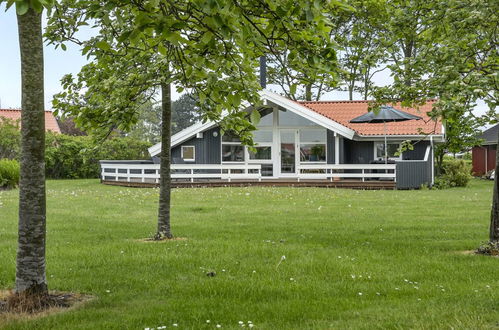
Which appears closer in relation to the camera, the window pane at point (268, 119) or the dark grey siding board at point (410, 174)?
the dark grey siding board at point (410, 174)

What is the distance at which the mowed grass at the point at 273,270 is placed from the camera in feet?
17.0

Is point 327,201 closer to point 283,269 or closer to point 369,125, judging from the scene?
point 283,269

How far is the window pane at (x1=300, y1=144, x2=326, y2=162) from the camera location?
2819 centimetres

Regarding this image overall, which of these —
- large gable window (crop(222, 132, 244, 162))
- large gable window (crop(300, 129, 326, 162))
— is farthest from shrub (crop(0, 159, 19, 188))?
large gable window (crop(300, 129, 326, 162))

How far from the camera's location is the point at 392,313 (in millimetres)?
Answer: 5223

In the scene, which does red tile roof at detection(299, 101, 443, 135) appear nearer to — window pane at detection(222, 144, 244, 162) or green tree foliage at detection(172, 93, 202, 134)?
window pane at detection(222, 144, 244, 162)

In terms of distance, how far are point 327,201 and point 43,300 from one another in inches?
492

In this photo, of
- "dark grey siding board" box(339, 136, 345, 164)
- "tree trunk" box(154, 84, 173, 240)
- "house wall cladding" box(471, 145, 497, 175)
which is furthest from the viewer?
"house wall cladding" box(471, 145, 497, 175)

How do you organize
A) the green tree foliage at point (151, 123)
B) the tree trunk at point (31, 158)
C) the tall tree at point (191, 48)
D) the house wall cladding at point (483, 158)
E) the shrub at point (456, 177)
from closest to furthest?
the tall tree at point (191, 48) → the tree trunk at point (31, 158) → the shrub at point (456, 177) → the house wall cladding at point (483, 158) → the green tree foliage at point (151, 123)

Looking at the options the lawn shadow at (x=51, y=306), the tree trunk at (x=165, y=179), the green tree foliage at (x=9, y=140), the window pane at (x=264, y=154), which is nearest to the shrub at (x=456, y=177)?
the window pane at (x=264, y=154)

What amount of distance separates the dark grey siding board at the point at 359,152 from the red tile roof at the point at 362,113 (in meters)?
0.82

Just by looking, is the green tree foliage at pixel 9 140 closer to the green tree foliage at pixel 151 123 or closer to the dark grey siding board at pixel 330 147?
the dark grey siding board at pixel 330 147

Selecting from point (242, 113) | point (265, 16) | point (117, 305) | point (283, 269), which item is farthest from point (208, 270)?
point (265, 16)

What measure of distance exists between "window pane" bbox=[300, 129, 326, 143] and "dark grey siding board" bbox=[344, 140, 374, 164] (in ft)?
4.21
